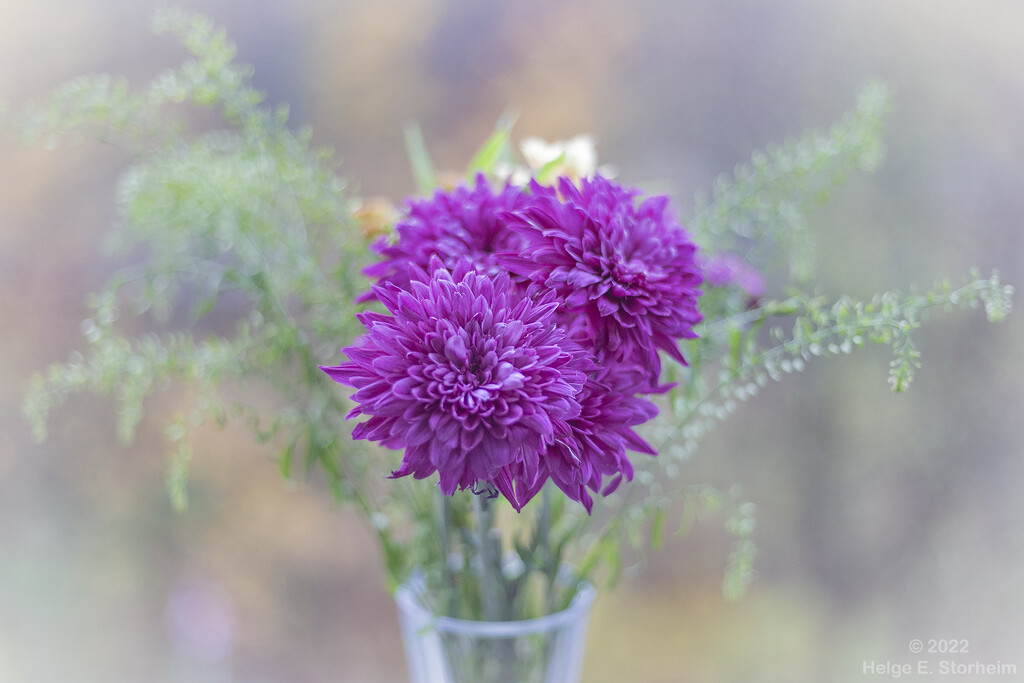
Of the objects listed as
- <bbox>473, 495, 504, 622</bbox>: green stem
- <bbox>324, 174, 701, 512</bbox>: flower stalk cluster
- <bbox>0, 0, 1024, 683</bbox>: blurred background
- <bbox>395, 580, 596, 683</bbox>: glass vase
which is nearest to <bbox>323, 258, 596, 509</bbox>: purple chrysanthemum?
<bbox>324, 174, 701, 512</bbox>: flower stalk cluster

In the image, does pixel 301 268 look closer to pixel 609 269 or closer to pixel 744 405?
pixel 609 269

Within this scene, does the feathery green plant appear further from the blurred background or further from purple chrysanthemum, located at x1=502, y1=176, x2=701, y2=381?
the blurred background

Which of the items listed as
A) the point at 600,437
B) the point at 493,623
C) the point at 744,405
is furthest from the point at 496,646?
the point at 744,405

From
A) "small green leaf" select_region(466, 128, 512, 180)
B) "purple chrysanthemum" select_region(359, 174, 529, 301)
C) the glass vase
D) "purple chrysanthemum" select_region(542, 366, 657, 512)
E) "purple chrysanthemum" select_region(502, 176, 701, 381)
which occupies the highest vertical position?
"small green leaf" select_region(466, 128, 512, 180)

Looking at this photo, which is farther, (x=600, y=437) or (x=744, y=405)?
(x=744, y=405)

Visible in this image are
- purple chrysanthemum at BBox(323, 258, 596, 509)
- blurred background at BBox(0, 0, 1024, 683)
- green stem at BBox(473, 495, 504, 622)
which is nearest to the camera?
purple chrysanthemum at BBox(323, 258, 596, 509)

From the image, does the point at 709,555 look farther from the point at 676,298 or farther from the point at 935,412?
the point at 676,298

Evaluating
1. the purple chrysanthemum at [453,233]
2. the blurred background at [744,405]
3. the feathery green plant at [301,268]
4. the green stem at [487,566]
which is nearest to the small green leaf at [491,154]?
the feathery green plant at [301,268]
